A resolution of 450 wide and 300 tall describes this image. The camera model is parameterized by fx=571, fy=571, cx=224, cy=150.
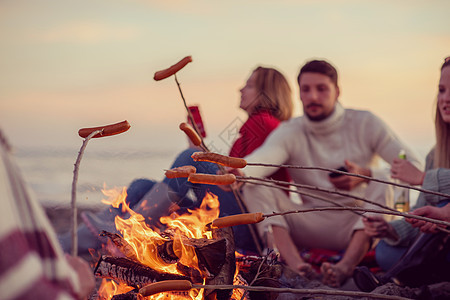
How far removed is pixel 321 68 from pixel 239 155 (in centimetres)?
75

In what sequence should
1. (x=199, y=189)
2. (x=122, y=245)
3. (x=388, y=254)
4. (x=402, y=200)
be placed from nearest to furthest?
(x=122, y=245)
(x=199, y=189)
(x=388, y=254)
(x=402, y=200)

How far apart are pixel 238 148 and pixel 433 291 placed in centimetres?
162

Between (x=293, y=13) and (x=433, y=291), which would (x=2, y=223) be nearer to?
(x=433, y=291)

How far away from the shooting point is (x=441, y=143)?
8.91ft

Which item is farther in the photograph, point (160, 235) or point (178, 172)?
point (160, 235)

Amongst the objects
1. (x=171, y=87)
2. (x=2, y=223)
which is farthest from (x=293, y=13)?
(x=2, y=223)

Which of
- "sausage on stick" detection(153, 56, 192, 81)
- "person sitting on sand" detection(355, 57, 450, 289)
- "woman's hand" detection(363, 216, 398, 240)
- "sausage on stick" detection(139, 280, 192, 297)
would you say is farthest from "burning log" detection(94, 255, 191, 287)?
"woman's hand" detection(363, 216, 398, 240)

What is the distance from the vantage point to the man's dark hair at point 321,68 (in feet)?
11.8

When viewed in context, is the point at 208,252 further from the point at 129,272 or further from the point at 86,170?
the point at 86,170

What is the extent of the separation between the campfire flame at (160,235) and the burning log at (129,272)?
1.0 inches

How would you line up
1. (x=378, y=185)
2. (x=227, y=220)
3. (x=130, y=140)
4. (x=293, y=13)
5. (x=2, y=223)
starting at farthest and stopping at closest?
(x=293, y=13) → (x=378, y=185) → (x=130, y=140) → (x=227, y=220) → (x=2, y=223)

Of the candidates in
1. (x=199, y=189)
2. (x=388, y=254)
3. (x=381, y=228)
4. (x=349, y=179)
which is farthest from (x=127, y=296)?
(x=349, y=179)

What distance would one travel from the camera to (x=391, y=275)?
2428mm

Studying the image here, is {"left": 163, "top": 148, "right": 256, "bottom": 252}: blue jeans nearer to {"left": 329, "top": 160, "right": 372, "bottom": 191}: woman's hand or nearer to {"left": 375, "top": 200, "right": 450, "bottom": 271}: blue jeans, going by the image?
{"left": 375, "top": 200, "right": 450, "bottom": 271}: blue jeans
